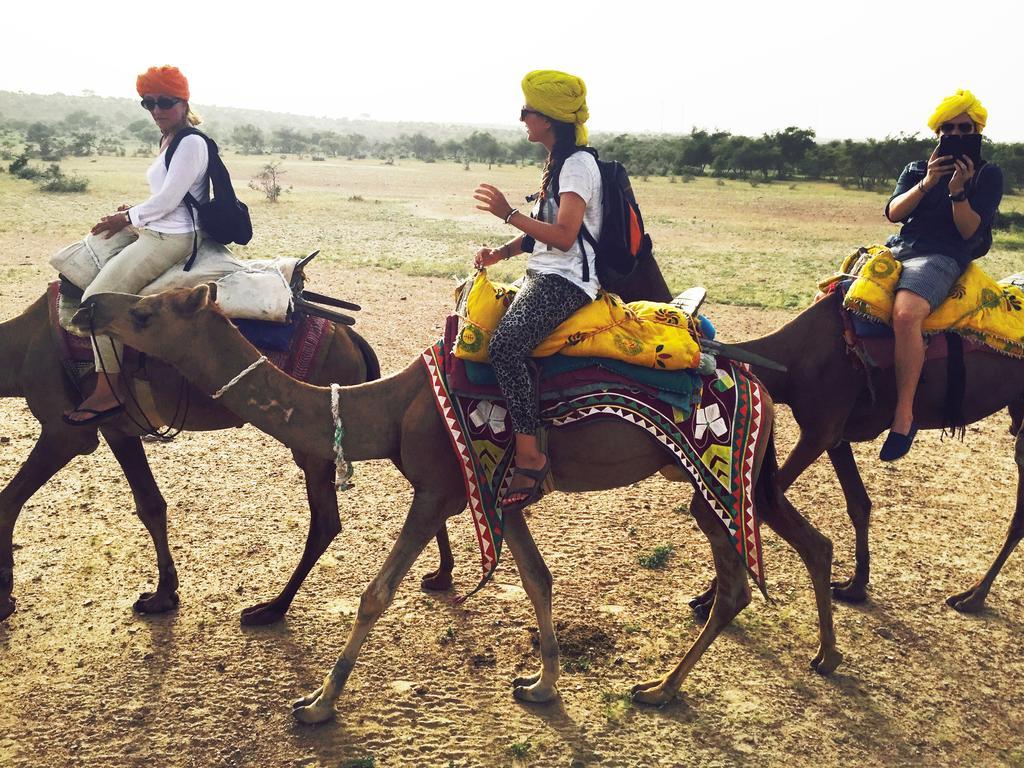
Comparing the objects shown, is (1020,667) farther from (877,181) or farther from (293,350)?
(877,181)

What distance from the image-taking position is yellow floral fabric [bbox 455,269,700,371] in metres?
4.58

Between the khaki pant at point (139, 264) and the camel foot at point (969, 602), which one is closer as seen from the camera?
the khaki pant at point (139, 264)

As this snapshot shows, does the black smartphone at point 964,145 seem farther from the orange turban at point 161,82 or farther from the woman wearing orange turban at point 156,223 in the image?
the orange turban at point 161,82

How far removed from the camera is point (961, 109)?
5.54 metres

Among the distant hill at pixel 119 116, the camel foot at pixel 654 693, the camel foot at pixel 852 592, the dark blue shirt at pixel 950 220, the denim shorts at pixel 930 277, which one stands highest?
the distant hill at pixel 119 116

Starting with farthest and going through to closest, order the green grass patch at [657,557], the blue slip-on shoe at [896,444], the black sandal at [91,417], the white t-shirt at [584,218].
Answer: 1. the green grass patch at [657,557]
2. the blue slip-on shoe at [896,444]
3. the black sandal at [91,417]
4. the white t-shirt at [584,218]

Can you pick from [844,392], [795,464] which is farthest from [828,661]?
[844,392]

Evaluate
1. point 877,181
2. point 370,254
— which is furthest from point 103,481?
point 877,181

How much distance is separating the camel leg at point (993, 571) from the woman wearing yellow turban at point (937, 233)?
3.57ft

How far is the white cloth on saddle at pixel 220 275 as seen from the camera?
5.44m

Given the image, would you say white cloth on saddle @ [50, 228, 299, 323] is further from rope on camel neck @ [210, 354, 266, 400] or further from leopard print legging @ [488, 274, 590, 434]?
leopard print legging @ [488, 274, 590, 434]

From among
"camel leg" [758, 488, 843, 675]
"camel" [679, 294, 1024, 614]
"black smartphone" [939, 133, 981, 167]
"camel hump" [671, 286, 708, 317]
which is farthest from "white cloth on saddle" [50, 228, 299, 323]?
"black smartphone" [939, 133, 981, 167]

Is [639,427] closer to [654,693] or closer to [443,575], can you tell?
[654,693]

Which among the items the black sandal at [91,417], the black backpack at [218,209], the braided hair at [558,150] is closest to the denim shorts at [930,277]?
the braided hair at [558,150]
